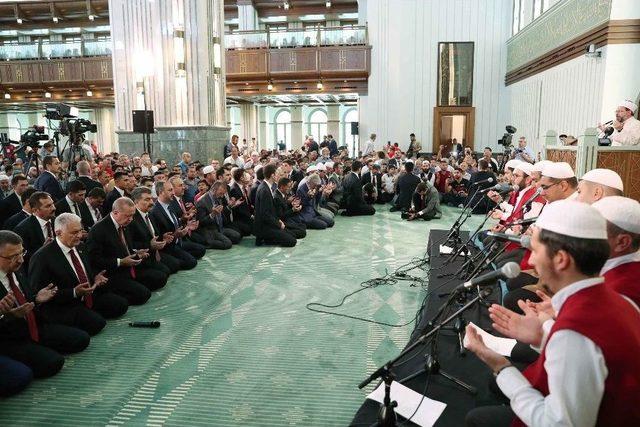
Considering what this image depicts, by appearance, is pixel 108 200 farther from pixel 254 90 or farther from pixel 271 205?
pixel 254 90

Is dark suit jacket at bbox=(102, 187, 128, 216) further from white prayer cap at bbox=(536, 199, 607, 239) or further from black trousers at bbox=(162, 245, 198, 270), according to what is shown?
white prayer cap at bbox=(536, 199, 607, 239)

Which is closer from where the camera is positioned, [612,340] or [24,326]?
[612,340]

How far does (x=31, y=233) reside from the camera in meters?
5.36

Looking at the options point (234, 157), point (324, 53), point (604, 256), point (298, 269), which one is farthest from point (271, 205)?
point (324, 53)

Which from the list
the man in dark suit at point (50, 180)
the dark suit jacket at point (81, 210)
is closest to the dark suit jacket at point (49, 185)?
the man in dark suit at point (50, 180)

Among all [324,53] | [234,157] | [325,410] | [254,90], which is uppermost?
[324,53]

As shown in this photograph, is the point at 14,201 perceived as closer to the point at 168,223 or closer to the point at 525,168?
the point at 168,223

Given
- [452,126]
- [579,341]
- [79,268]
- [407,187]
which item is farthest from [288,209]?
[452,126]

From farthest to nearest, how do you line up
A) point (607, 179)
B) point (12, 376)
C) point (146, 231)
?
point (146, 231) < point (607, 179) < point (12, 376)

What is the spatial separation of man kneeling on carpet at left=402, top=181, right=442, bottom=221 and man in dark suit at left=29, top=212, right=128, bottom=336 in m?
7.33

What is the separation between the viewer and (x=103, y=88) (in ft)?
62.1

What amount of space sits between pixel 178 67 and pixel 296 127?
19.2 meters

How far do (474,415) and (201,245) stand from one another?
18.9ft

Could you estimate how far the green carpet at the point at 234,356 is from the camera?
326 centimetres
